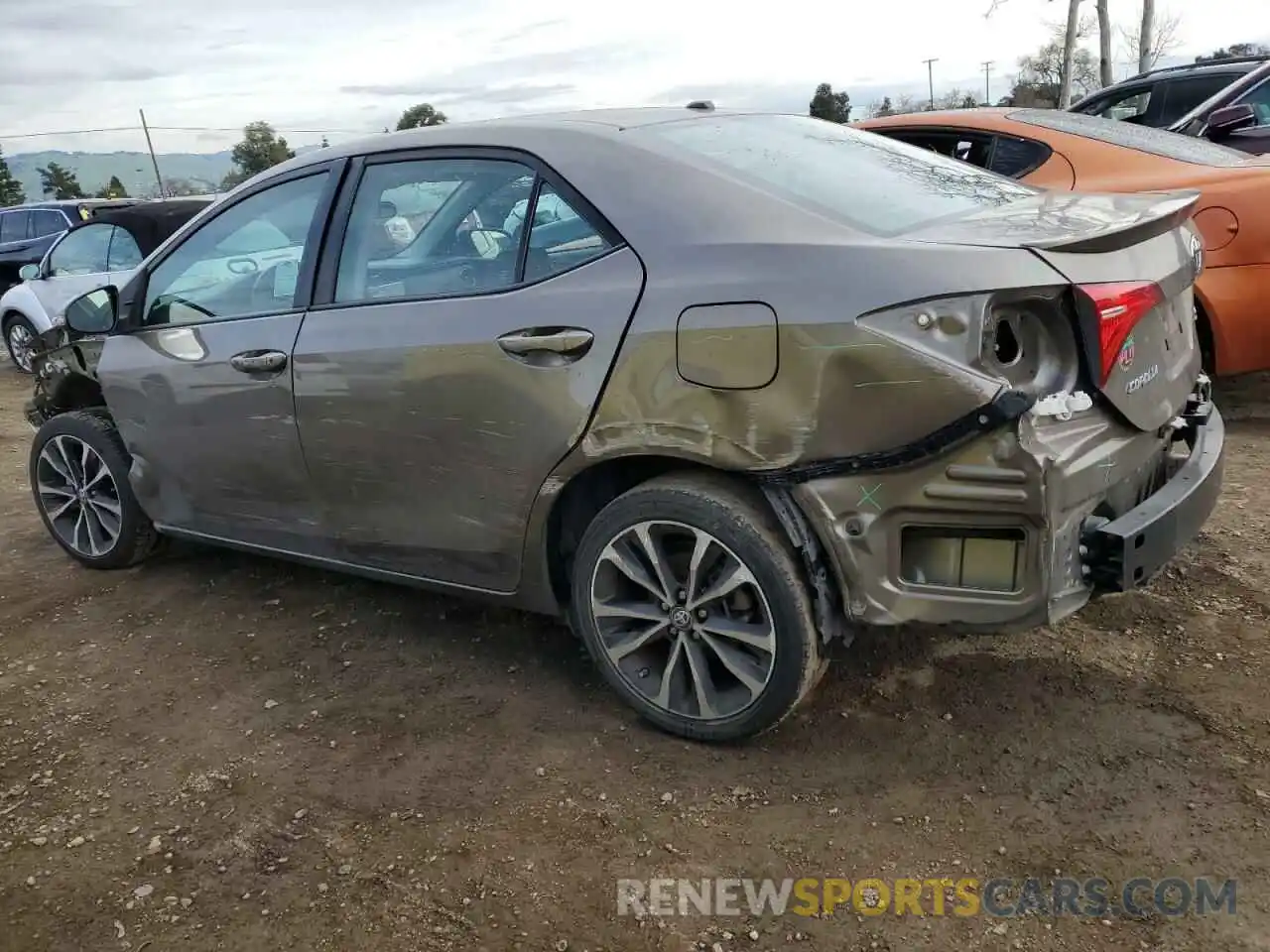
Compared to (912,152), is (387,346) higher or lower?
lower

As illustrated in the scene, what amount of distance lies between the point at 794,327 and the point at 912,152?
1353 mm

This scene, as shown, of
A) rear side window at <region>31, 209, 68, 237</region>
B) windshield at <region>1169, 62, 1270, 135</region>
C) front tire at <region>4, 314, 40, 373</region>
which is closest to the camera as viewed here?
windshield at <region>1169, 62, 1270, 135</region>

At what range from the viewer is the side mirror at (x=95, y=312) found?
161 inches

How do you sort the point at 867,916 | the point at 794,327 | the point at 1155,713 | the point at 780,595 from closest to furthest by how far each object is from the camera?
the point at 867,916, the point at 794,327, the point at 780,595, the point at 1155,713

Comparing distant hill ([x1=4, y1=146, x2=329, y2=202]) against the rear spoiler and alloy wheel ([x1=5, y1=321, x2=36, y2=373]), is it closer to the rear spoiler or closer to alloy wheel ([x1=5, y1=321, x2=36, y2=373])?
alloy wheel ([x1=5, y1=321, x2=36, y2=373])

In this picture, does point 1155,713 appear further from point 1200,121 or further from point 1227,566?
point 1200,121

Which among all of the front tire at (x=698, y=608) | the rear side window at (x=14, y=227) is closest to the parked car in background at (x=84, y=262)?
the rear side window at (x=14, y=227)

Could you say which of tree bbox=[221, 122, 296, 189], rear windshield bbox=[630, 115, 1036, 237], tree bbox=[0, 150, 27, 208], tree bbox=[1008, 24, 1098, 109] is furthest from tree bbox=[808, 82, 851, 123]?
rear windshield bbox=[630, 115, 1036, 237]

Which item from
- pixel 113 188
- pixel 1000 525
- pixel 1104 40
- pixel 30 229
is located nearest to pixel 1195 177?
pixel 1000 525

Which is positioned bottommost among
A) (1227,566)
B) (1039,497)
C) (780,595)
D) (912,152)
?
(1227,566)

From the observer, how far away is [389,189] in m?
3.27

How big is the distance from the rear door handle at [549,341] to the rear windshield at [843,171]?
59 centimetres

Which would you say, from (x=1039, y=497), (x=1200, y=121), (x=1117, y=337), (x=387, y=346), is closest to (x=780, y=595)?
(x=1039, y=497)

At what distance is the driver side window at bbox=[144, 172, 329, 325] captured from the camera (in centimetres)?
348
